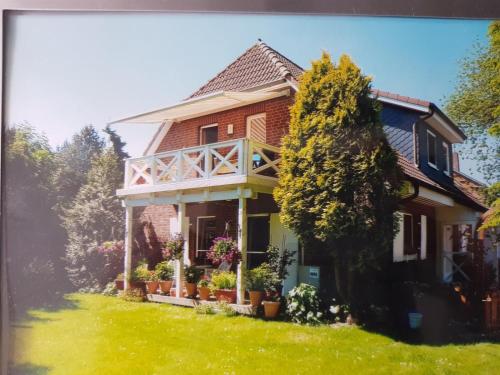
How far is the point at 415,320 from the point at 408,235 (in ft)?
1.71

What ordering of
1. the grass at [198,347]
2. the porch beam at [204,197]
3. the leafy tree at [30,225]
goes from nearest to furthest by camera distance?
the grass at [198,347] < the leafy tree at [30,225] < the porch beam at [204,197]

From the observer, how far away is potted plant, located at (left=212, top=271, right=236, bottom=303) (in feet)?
7.57

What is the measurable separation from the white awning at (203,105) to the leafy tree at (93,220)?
325 millimetres

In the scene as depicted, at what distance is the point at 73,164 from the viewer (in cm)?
232

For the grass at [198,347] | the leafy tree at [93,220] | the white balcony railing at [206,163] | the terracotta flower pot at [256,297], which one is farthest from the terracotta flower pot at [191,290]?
the white balcony railing at [206,163]

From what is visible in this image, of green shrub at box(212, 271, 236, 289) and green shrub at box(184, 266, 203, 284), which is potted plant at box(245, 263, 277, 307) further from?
green shrub at box(184, 266, 203, 284)

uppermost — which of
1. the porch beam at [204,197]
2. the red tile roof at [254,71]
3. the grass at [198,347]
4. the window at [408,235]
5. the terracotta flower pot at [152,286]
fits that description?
the red tile roof at [254,71]

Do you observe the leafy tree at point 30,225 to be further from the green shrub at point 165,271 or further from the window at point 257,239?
the window at point 257,239

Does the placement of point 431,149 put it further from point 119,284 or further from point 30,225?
point 30,225

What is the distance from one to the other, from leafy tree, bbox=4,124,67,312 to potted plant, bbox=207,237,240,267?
0.95m

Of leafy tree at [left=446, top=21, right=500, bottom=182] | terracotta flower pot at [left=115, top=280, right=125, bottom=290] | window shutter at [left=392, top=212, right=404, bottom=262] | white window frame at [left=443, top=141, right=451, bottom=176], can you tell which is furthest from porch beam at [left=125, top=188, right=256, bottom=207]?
leafy tree at [left=446, top=21, right=500, bottom=182]

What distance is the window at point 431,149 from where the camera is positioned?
2227 mm

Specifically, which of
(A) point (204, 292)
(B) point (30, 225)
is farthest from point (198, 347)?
(B) point (30, 225)

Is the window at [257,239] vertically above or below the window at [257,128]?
below
